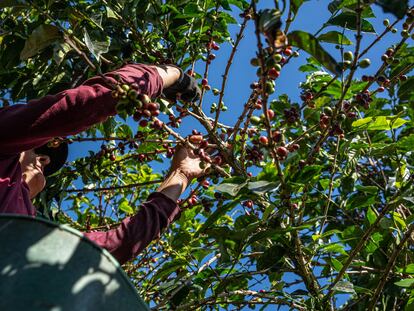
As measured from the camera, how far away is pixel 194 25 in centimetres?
253

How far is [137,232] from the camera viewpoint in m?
1.95

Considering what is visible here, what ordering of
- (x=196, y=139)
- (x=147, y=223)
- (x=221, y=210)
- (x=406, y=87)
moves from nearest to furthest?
(x=221, y=210), (x=196, y=139), (x=147, y=223), (x=406, y=87)

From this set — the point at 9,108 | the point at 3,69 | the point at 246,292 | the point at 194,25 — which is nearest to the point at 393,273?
the point at 246,292

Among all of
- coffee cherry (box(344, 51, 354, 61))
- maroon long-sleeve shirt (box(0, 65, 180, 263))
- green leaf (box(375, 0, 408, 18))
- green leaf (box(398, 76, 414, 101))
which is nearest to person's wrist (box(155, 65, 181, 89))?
maroon long-sleeve shirt (box(0, 65, 180, 263))

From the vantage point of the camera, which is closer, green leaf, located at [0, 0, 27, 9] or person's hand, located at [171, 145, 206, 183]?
green leaf, located at [0, 0, 27, 9]

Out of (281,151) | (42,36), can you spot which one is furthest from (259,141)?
(42,36)

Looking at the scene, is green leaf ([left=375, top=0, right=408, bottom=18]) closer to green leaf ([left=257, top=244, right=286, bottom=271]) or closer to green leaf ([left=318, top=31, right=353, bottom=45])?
green leaf ([left=318, top=31, right=353, bottom=45])

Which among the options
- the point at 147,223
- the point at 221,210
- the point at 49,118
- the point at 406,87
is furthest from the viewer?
the point at 406,87

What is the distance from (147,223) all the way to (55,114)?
1.95ft

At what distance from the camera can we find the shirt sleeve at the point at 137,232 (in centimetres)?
192

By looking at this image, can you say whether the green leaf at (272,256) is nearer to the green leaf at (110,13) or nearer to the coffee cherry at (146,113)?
the coffee cherry at (146,113)

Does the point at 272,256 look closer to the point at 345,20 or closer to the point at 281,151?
the point at 281,151

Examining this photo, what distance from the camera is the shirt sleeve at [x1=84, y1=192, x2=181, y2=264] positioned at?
75.7 inches

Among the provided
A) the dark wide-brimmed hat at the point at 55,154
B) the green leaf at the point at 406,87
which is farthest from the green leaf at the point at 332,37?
the dark wide-brimmed hat at the point at 55,154
